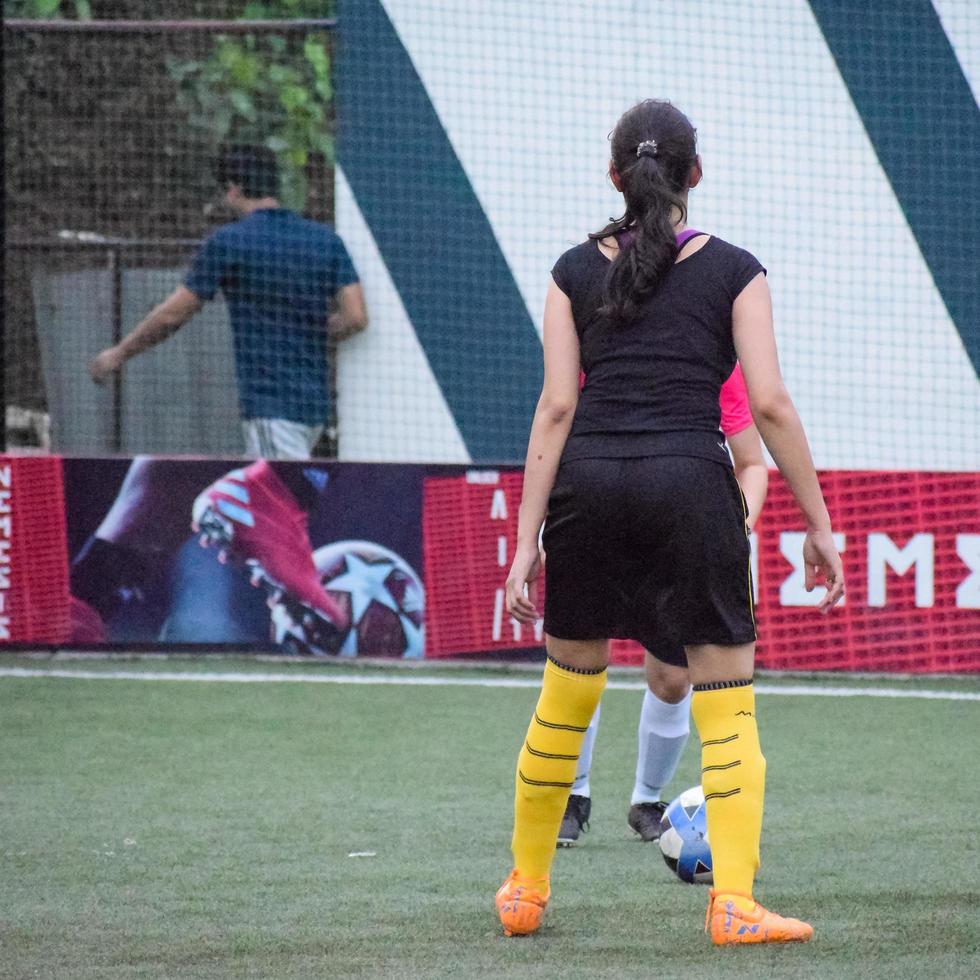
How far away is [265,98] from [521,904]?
7901mm

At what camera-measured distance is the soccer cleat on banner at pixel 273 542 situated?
9.00 metres

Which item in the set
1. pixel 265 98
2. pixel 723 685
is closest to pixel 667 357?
pixel 723 685

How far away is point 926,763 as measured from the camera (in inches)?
262

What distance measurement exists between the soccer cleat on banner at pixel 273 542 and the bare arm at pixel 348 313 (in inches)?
42.7

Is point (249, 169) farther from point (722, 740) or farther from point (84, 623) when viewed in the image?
point (722, 740)

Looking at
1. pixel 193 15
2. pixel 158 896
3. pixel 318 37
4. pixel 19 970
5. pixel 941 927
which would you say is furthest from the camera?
pixel 193 15

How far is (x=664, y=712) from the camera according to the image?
5398mm

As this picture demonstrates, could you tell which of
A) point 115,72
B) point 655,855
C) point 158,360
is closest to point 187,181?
point 115,72

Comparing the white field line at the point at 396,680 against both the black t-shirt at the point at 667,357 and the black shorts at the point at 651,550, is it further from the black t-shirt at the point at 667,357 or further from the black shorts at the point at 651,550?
the black t-shirt at the point at 667,357

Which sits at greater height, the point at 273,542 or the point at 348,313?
the point at 348,313

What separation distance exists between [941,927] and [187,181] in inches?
319

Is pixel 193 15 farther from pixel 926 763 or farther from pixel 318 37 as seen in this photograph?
pixel 926 763

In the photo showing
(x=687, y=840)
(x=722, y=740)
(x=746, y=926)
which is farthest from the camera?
(x=687, y=840)

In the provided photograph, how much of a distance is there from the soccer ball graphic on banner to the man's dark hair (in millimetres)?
1915
